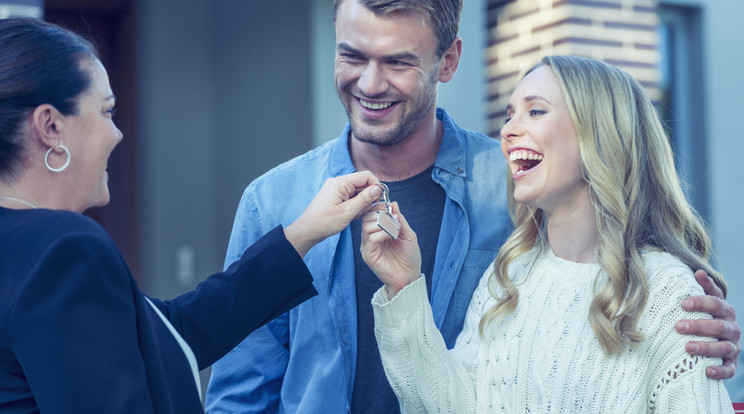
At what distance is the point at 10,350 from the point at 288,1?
3.85 m

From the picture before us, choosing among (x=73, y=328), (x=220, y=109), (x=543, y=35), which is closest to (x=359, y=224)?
(x=73, y=328)

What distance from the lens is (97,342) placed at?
59.2 inches

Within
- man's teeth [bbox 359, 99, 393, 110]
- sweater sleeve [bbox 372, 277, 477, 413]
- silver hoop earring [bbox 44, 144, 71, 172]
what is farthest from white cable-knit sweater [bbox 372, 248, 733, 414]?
silver hoop earring [bbox 44, 144, 71, 172]

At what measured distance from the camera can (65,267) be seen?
4.99 ft

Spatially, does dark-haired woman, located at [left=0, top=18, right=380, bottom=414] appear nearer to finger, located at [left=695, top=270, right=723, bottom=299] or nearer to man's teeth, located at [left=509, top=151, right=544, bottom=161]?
man's teeth, located at [left=509, top=151, right=544, bottom=161]

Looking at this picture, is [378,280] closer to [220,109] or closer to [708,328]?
[708,328]

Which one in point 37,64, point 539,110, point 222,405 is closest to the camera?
point 37,64

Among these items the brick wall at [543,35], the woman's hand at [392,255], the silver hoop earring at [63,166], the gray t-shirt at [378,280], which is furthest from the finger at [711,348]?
the brick wall at [543,35]

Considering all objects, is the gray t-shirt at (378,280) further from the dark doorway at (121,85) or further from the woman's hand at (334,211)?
the dark doorway at (121,85)

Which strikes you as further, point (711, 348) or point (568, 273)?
point (568, 273)

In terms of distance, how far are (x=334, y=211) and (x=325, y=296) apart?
0.37 meters

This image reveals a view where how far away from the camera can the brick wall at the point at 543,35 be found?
4.91 m

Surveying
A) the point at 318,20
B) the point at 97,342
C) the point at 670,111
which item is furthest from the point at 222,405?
the point at 670,111

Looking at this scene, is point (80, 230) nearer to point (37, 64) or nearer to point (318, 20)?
point (37, 64)
